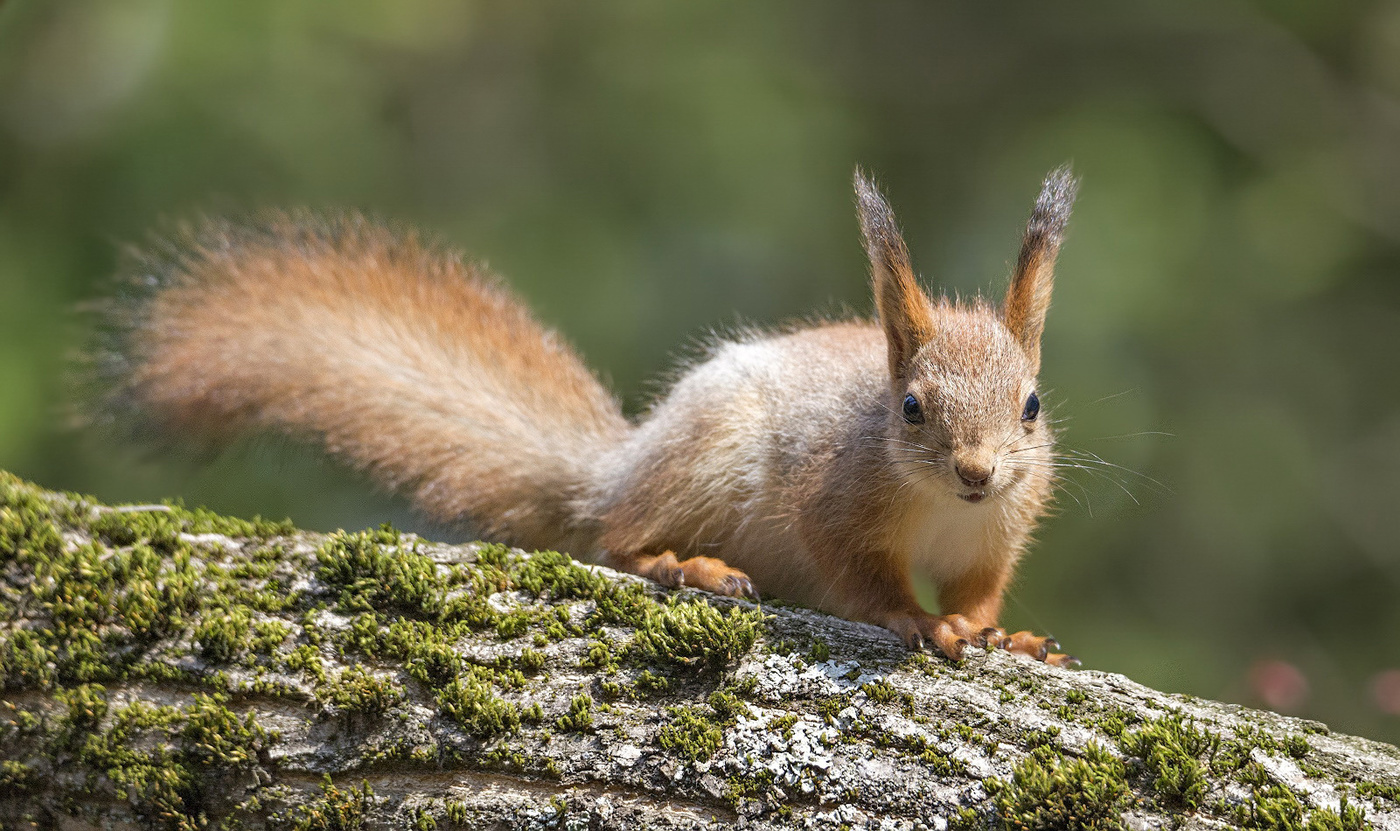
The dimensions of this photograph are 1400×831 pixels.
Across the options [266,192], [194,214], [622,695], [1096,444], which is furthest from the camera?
[266,192]

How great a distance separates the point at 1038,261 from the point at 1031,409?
397mm

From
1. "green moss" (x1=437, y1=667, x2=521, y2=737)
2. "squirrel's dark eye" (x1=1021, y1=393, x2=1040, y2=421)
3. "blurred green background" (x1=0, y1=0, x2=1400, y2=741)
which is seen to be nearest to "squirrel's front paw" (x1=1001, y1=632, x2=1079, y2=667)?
"squirrel's dark eye" (x1=1021, y1=393, x2=1040, y2=421)

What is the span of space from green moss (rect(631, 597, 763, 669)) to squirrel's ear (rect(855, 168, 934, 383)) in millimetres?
951

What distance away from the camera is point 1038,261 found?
2979 mm

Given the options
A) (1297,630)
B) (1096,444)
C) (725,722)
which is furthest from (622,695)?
(1297,630)

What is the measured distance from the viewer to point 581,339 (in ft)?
18.0

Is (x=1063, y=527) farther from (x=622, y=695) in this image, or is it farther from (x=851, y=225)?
(x=622, y=695)

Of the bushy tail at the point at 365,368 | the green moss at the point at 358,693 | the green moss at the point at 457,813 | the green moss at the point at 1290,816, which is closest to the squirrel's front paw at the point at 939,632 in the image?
the green moss at the point at 1290,816

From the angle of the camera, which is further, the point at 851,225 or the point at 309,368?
the point at 851,225

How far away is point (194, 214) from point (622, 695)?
2927 mm

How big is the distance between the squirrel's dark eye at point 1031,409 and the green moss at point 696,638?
970mm

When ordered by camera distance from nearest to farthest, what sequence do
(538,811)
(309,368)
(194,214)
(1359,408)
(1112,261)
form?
1. (538,811)
2. (309,368)
3. (194,214)
4. (1112,261)
5. (1359,408)

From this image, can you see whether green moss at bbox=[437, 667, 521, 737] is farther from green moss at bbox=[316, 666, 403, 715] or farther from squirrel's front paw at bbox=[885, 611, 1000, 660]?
squirrel's front paw at bbox=[885, 611, 1000, 660]

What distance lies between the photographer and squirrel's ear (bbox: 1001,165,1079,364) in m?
2.94
